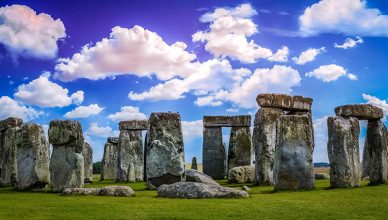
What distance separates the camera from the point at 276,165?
17500mm

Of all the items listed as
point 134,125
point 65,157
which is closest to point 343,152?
point 65,157

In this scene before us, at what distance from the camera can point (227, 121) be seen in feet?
101

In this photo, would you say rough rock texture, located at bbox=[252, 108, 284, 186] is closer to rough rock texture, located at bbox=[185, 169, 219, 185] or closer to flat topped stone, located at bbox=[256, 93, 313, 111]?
flat topped stone, located at bbox=[256, 93, 313, 111]

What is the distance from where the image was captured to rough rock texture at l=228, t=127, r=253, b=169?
2977 cm

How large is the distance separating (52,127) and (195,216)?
805 centimetres

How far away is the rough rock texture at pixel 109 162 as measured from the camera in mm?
33469

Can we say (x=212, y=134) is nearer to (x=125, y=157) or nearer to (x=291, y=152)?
(x=125, y=157)

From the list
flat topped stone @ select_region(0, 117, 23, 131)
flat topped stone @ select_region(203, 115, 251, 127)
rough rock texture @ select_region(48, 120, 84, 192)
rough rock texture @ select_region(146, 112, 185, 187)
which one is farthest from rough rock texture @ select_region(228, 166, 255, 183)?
flat topped stone @ select_region(0, 117, 23, 131)

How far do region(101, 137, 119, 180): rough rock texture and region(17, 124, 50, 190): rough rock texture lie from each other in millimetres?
14672

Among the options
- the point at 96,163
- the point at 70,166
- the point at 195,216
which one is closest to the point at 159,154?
the point at 70,166

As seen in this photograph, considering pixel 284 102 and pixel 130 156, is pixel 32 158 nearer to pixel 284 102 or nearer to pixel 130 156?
pixel 284 102

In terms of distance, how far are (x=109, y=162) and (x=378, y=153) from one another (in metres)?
19.2

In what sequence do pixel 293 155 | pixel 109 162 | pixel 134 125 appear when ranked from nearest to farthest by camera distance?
pixel 293 155 → pixel 134 125 → pixel 109 162

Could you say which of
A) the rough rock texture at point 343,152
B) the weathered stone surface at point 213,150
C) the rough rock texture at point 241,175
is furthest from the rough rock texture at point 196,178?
the weathered stone surface at point 213,150
